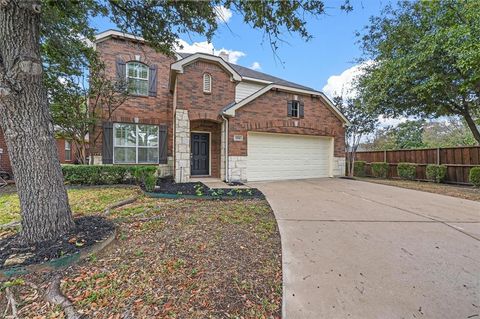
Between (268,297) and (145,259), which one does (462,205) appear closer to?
(268,297)

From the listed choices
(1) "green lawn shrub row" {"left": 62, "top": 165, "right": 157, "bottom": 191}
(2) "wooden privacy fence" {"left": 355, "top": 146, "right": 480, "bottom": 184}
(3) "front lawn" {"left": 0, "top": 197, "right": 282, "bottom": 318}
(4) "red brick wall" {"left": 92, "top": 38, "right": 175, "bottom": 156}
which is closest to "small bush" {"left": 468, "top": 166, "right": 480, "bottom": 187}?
(2) "wooden privacy fence" {"left": 355, "top": 146, "right": 480, "bottom": 184}

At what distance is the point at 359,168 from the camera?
14266 millimetres

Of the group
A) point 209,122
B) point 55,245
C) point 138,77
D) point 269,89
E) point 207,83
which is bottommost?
point 55,245

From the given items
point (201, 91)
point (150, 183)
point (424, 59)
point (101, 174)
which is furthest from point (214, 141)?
point (424, 59)

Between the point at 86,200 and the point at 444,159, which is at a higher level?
the point at 444,159

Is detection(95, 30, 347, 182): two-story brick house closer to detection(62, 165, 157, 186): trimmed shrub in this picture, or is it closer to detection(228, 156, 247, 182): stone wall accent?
detection(228, 156, 247, 182): stone wall accent

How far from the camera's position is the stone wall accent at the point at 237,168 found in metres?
9.41

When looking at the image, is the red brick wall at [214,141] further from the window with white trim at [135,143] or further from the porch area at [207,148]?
the window with white trim at [135,143]

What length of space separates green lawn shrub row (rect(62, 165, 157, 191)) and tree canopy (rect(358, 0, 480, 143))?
9636mm

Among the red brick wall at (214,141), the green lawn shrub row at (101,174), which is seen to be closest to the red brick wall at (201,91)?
the red brick wall at (214,141)

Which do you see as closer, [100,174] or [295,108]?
[100,174]

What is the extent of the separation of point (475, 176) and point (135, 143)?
1416 cm

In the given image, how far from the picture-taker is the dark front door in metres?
10.6

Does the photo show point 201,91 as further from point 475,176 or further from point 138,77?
point 475,176
